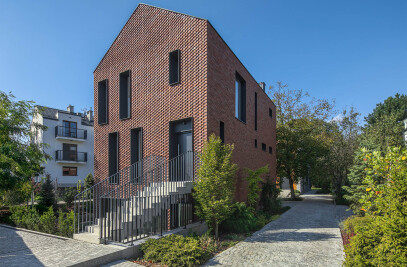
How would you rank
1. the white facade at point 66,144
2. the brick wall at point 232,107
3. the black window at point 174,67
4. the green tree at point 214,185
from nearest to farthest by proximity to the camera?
the green tree at point 214,185, the brick wall at point 232,107, the black window at point 174,67, the white facade at point 66,144

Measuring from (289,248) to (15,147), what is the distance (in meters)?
10.1

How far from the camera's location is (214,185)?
764 centimetres

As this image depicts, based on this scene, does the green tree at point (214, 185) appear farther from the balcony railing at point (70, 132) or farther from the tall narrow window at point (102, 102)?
the balcony railing at point (70, 132)

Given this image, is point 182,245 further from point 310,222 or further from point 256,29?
point 256,29

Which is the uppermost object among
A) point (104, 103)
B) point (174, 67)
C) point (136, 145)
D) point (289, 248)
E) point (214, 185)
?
point (174, 67)

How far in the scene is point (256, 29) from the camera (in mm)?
11141

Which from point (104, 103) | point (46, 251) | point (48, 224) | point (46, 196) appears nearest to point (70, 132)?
point (46, 196)

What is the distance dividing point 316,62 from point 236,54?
4.10 metres

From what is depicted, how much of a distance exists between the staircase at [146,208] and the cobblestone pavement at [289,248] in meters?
2.16

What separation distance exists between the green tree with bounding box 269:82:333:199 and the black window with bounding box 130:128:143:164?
13.1 meters

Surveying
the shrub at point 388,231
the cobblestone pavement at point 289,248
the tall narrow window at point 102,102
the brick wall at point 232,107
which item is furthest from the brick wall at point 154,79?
the shrub at point 388,231

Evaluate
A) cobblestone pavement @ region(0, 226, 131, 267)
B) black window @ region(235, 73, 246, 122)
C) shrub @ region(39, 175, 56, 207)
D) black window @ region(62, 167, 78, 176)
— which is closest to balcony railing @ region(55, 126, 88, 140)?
black window @ region(62, 167, 78, 176)

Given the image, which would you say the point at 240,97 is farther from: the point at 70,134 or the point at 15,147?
the point at 70,134

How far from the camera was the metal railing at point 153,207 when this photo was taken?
6660 millimetres
